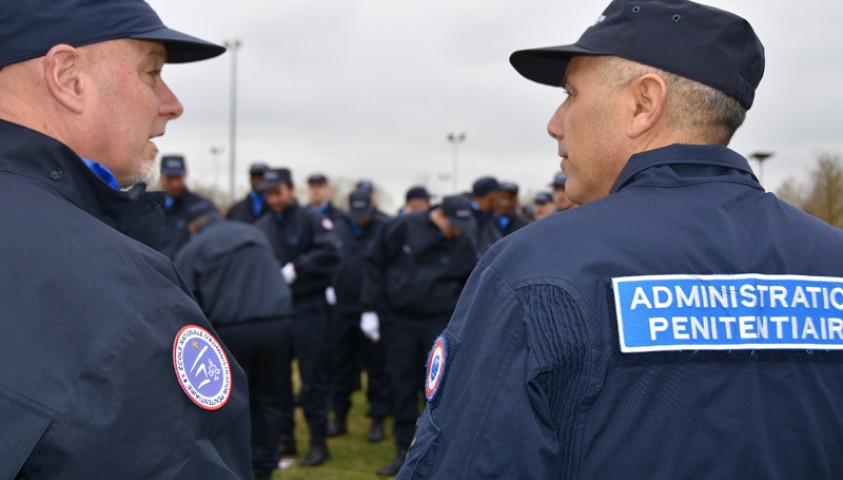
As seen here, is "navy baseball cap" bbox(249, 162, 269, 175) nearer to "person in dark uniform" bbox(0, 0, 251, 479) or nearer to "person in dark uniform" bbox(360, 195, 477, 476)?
"person in dark uniform" bbox(360, 195, 477, 476)

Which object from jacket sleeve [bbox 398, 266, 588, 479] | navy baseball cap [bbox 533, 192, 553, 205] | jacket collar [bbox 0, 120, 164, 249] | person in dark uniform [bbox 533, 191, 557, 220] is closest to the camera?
jacket sleeve [bbox 398, 266, 588, 479]

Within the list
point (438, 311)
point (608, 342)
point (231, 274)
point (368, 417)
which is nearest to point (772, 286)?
point (608, 342)

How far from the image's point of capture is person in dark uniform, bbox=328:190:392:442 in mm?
8055

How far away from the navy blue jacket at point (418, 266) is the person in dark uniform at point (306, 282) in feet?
1.63

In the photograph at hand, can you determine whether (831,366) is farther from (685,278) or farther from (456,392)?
(456,392)

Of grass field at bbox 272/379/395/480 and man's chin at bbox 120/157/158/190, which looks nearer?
man's chin at bbox 120/157/158/190

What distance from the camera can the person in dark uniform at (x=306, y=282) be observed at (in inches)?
268

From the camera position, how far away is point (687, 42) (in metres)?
1.65

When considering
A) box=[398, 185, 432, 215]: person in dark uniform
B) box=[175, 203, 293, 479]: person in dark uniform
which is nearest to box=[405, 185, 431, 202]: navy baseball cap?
box=[398, 185, 432, 215]: person in dark uniform

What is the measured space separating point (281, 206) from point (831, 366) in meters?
6.32

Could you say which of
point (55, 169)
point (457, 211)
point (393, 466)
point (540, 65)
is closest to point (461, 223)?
point (457, 211)

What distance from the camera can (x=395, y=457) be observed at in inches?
262

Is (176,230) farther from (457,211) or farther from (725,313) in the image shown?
(725,313)

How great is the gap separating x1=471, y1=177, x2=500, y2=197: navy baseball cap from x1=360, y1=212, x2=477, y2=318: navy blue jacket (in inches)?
43.1
